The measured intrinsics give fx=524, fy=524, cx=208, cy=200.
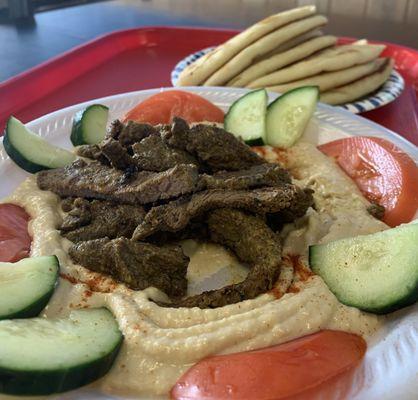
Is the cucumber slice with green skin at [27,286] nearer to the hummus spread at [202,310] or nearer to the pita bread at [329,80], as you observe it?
the hummus spread at [202,310]

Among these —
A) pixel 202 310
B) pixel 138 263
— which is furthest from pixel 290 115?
pixel 202 310

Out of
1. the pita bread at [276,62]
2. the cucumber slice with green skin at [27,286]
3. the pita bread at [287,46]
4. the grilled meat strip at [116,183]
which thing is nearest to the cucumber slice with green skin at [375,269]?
the grilled meat strip at [116,183]

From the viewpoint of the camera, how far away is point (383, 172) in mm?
3033

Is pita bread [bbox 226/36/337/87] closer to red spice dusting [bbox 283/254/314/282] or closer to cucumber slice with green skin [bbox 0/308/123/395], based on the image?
red spice dusting [bbox 283/254/314/282]

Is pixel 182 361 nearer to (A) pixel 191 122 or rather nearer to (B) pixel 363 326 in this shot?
(B) pixel 363 326

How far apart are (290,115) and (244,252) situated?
4.43 ft

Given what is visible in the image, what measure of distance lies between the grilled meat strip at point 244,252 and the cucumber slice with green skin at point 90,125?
4.03 ft

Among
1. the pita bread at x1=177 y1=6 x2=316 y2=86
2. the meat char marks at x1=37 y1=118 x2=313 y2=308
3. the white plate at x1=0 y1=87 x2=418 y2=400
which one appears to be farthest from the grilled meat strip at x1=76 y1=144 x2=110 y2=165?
the pita bread at x1=177 y1=6 x2=316 y2=86

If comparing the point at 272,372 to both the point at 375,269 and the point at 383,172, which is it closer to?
the point at 375,269

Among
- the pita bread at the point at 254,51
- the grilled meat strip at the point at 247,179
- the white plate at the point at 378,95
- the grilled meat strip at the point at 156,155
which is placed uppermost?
the pita bread at the point at 254,51

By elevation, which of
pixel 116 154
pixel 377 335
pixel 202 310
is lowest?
pixel 377 335

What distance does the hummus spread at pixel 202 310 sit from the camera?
1.97 meters

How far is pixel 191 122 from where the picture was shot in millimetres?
3619

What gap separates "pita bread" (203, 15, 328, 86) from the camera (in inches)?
163
